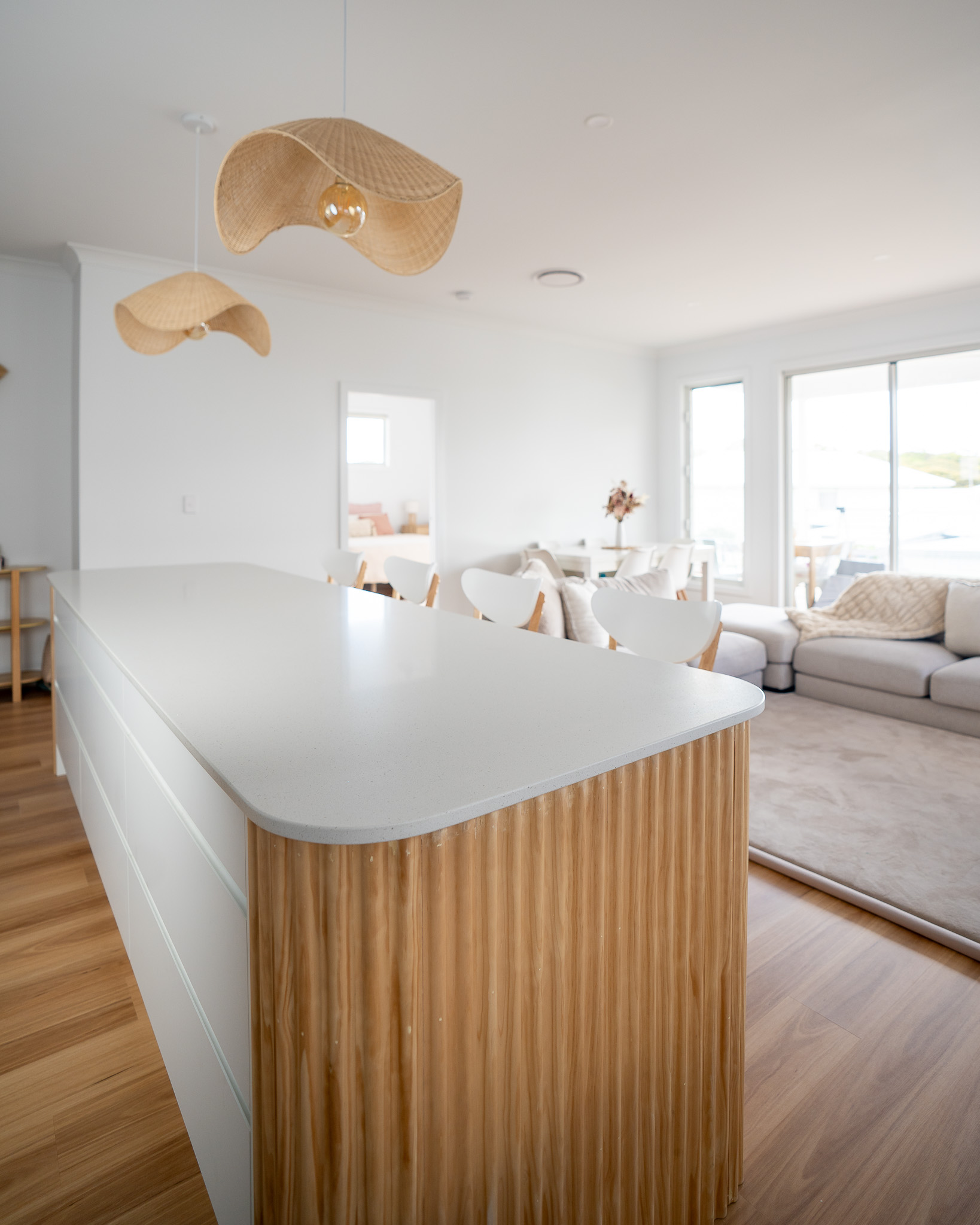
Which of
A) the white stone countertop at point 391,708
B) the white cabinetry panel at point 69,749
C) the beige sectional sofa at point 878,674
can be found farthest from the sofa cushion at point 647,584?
the white cabinetry panel at point 69,749

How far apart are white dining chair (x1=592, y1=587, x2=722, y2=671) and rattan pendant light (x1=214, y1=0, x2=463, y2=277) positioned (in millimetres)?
996

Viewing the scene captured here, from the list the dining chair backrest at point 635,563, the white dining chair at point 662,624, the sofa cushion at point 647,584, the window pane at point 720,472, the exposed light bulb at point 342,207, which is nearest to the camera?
the exposed light bulb at point 342,207

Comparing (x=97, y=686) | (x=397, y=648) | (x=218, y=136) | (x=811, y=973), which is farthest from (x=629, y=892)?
(x=218, y=136)

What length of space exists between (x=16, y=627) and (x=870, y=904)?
4502 mm

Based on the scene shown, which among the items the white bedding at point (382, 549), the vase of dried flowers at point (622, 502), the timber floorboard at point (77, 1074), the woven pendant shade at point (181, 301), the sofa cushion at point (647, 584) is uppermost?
the woven pendant shade at point (181, 301)

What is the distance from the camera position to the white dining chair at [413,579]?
3.15 meters

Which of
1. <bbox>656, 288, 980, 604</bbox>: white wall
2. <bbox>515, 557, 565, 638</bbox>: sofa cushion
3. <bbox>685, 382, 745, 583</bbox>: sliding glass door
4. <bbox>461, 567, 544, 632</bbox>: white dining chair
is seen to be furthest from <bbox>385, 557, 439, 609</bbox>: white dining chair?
<bbox>685, 382, 745, 583</bbox>: sliding glass door

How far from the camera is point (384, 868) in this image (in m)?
0.76

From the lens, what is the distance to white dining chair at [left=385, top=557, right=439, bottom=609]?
3148 millimetres

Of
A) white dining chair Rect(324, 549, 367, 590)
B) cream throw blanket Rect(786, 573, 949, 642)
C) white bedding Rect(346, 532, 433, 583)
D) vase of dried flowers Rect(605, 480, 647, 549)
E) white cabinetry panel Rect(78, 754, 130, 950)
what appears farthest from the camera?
white bedding Rect(346, 532, 433, 583)

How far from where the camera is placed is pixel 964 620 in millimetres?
4160

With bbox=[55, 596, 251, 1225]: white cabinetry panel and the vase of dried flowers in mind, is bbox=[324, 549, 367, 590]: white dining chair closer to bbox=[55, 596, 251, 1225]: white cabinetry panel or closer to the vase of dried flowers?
bbox=[55, 596, 251, 1225]: white cabinetry panel

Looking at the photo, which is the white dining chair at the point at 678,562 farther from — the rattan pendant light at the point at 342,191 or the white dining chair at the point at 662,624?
the rattan pendant light at the point at 342,191

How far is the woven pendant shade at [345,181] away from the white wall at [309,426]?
10.6 ft
